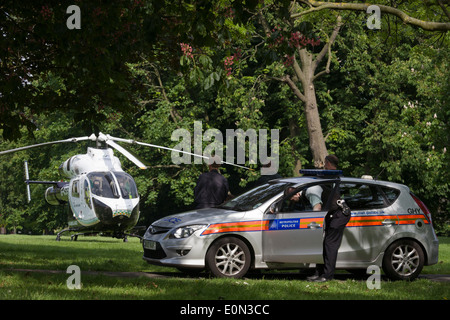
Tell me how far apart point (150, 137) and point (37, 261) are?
22.6 m

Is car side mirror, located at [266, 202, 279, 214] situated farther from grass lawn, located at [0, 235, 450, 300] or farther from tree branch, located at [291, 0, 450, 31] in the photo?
tree branch, located at [291, 0, 450, 31]

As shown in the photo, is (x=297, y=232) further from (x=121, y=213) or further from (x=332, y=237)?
(x=121, y=213)

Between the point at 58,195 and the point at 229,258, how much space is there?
1779 cm

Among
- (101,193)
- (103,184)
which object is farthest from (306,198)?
(103,184)

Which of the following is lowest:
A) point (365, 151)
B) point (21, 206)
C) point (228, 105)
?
point (21, 206)

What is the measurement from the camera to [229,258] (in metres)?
10.5

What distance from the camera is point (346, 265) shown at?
11000 mm

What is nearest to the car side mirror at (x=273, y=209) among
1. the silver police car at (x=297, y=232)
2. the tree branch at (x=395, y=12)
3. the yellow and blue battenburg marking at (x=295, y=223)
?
the silver police car at (x=297, y=232)

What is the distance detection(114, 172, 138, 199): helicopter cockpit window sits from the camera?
24.1 meters

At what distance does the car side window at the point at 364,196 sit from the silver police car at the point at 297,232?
2cm

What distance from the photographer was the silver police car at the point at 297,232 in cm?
1055

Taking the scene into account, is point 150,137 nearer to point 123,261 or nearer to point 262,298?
point 123,261

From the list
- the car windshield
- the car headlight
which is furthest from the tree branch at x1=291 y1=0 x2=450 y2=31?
the car headlight
